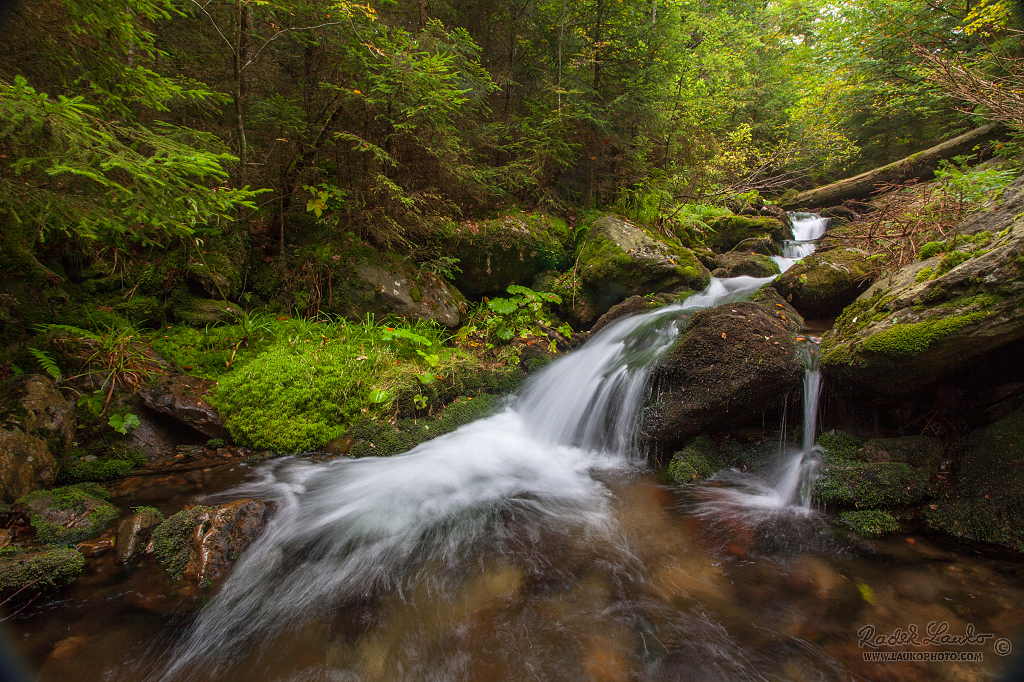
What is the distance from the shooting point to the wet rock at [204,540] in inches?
105

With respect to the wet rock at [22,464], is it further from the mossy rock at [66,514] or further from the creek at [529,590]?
the creek at [529,590]

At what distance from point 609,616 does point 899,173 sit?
1420cm

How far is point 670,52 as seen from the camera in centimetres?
762

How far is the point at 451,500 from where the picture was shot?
12.3ft

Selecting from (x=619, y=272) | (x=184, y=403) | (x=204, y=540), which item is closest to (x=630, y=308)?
(x=619, y=272)

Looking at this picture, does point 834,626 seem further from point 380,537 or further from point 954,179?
point 954,179

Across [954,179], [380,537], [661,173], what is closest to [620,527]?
[380,537]

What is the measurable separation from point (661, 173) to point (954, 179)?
461 cm

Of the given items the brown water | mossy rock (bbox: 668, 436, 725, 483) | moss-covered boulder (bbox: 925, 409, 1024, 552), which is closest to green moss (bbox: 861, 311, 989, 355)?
moss-covered boulder (bbox: 925, 409, 1024, 552)

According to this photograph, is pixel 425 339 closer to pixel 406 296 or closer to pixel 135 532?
pixel 406 296

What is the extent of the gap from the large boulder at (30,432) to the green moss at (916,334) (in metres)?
6.96

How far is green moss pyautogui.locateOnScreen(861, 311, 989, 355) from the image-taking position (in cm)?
305

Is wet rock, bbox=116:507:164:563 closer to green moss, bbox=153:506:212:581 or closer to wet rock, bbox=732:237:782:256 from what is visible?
green moss, bbox=153:506:212:581

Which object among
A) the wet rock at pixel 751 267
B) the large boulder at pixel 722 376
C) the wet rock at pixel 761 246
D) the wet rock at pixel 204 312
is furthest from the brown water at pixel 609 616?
the wet rock at pixel 761 246
